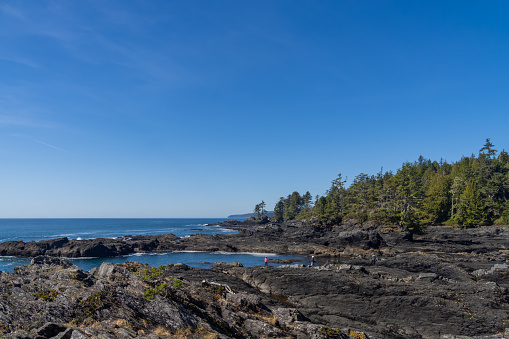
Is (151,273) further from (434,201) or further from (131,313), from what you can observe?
(434,201)

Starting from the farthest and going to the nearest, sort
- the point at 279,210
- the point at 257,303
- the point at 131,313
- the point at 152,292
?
the point at 279,210 → the point at 257,303 → the point at 152,292 → the point at 131,313

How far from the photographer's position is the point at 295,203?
584ft

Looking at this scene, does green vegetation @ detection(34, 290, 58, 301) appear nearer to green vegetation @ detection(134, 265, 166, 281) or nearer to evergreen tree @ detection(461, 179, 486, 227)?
green vegetation @ detection(134, 265, 166, 281)

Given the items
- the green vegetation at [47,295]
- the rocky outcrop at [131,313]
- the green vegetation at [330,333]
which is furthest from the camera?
the green vegetation at [330,333]

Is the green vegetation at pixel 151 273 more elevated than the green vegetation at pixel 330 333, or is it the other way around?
the green vegetation at pixel 151 273

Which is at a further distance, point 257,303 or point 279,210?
point 279,210

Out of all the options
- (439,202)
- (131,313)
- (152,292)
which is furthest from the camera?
(439,202)

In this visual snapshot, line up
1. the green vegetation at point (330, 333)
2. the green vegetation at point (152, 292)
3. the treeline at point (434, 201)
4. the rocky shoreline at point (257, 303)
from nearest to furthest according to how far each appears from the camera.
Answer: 1. the rocky shoreline at point (257, 303)
2. the green vegetation at point (152, 292)
3. the green vegetation at point (330, 333)
4. the treeline at point (434, 201)

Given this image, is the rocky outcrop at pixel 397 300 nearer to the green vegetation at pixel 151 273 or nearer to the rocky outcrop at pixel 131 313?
the rocky outcrop at pixel 131 313

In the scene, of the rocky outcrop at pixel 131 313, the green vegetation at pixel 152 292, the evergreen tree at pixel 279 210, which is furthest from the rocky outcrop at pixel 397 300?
the evergreen tree at pixel 279 210

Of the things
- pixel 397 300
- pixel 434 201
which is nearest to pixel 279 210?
pixel 434 201

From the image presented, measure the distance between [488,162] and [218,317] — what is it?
138 meters

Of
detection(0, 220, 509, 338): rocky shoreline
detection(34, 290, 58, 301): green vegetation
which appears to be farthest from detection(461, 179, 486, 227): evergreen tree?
detection(34, 290, 58, 301): green vegetation

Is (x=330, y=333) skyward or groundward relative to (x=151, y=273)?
groundward
